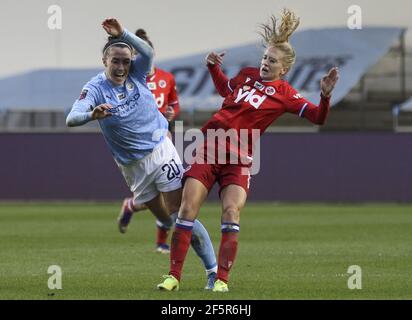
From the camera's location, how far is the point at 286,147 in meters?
27.1

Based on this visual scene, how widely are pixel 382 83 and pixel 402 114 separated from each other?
1673 mm

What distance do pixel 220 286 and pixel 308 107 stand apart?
160cm

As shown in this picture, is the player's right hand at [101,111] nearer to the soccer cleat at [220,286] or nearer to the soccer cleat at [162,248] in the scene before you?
the soccer cleat at [220,286]

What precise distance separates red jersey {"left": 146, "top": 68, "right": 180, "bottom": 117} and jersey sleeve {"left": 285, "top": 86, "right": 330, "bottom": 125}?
546 centimetres

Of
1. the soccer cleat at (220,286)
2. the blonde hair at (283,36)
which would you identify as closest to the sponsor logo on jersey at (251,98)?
the blonde hair at (283,36)

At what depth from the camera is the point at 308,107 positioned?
930 cm

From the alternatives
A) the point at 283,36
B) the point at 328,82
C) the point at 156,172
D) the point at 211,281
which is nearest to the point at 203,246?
the point at 211,281

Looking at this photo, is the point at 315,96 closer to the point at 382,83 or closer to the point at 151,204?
the point at 382,83

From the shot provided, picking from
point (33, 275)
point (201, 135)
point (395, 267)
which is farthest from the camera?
point (395, 267)

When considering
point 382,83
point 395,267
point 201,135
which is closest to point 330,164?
point 382,83

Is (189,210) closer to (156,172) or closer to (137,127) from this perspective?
(156,172)

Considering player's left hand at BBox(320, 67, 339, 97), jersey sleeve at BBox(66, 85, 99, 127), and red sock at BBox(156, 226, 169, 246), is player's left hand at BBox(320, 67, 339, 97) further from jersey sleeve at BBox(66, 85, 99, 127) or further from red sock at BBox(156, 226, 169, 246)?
red sock at BBox(156, 226, 169, 246)

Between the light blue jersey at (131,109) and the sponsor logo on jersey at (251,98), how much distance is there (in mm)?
797
